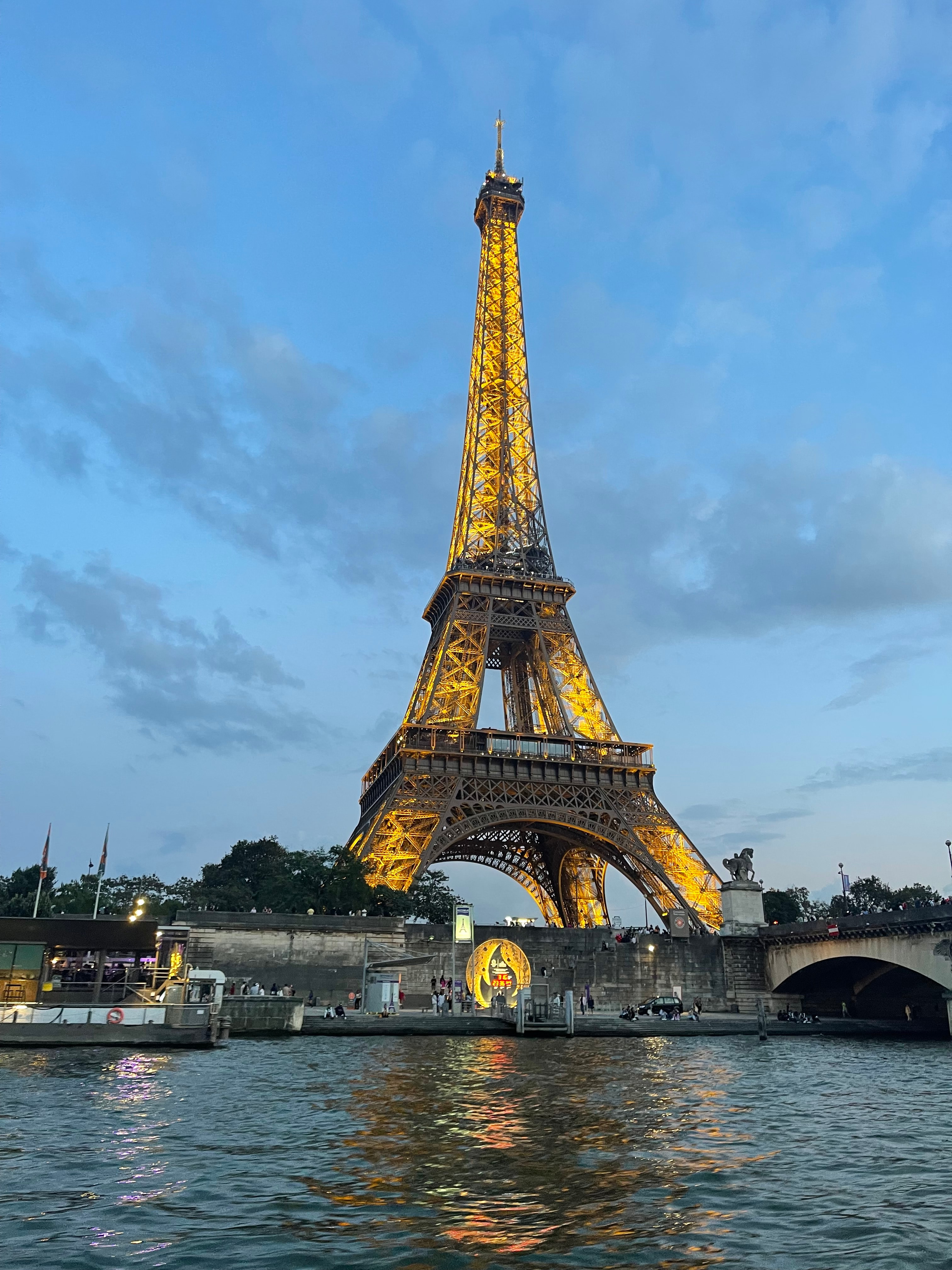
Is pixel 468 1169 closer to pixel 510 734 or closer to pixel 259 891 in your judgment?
pixel 510 734

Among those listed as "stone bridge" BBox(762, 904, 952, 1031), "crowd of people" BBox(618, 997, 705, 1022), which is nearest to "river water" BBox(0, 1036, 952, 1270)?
"stone bridge" BBox(762, 904, 952, 1031)

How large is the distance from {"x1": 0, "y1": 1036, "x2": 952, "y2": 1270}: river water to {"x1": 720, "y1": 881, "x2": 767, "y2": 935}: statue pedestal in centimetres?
3460

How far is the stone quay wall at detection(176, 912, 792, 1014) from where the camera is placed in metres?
56.8

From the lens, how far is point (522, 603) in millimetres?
75812

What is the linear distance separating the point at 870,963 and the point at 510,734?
86.9 feet

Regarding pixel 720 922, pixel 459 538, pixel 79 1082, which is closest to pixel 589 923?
pixel 720 922

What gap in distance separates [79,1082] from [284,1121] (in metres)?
8.78

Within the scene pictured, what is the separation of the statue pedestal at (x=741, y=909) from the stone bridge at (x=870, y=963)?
58.9 inches

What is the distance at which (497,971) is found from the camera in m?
60.4

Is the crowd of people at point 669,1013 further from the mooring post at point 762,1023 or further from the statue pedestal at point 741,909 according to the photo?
the statue pedestal at point 741,909

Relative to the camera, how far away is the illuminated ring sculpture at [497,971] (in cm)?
5856

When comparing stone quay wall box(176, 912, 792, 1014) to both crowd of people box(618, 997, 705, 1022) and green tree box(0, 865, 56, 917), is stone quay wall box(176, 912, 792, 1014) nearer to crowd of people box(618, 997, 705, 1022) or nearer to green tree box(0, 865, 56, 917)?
crowd of people box(618, 997, 705, 1022)

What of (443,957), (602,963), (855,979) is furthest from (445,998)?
(855,979)

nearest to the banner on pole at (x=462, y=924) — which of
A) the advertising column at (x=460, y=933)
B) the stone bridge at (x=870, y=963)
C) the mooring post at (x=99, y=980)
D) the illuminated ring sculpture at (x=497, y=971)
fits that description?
the advertising column at (x=460, y=933)
